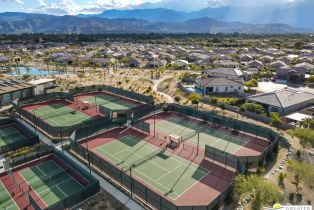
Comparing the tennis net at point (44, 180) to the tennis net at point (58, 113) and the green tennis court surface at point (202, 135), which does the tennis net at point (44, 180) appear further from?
the tennis net at point (58, 113)

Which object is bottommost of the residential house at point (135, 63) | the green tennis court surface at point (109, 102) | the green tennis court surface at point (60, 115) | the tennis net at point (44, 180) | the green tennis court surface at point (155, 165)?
the tennis net at point (44, 180)

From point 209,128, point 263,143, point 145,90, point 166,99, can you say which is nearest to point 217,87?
point 166,99

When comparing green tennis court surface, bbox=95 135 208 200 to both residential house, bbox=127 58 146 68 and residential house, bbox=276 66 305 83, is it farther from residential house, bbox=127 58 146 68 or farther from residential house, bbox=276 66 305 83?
residential house, bbox=127 58 146 68

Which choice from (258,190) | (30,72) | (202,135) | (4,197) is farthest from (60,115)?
(30,72)

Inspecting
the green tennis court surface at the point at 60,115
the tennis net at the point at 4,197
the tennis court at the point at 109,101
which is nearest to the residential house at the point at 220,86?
the tennis court at the point at 109,101

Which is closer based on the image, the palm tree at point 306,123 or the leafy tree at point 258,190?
the leafy tree at point 258,190

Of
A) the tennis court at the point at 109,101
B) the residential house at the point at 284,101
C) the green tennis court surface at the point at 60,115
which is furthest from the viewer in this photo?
the tennis court at the point at 109,101
